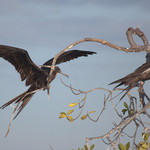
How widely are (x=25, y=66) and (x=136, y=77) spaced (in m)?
2.33

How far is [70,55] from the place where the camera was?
21.1 ft

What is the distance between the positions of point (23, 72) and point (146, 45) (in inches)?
95.4

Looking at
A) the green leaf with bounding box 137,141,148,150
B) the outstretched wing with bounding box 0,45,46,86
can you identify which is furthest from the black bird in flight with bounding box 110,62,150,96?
the outstretched wing with bounding box 0,45,46,86

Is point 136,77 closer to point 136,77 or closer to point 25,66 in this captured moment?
point 136,77

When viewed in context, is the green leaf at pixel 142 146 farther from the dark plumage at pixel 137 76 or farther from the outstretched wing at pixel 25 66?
the outstretched wing at pixel 25 66

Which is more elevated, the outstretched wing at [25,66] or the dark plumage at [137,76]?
the outstretched wing at [25,66]

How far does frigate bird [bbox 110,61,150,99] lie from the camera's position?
399cm

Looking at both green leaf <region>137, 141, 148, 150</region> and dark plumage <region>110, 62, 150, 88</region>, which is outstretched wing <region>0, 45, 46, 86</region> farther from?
green leaf <region>137, 141, 148, 150</region>

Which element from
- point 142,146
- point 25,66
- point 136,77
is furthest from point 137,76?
point 25,66

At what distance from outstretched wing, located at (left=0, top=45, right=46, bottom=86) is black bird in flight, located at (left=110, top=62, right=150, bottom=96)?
192 centimetres

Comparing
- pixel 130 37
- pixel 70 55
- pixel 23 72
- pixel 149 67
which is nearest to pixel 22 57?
pixel 23 72

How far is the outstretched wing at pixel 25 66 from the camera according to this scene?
5.26m

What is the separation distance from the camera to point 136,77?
13.4 feet

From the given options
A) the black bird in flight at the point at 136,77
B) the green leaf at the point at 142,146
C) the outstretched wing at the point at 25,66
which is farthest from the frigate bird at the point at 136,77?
the outstretched wing at the point at 25,66
